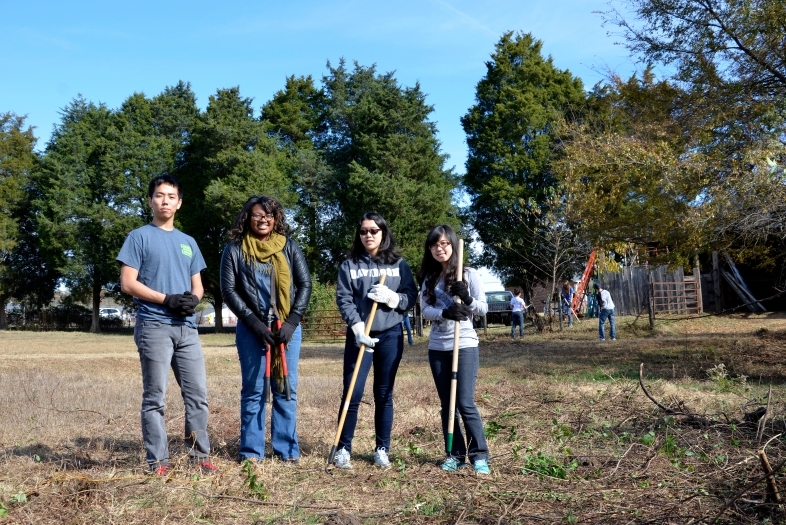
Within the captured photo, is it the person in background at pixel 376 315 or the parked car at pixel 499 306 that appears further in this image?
the parked car at pixel 499 306

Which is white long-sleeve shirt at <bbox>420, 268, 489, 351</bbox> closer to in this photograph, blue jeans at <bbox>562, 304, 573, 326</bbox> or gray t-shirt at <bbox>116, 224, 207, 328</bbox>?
gray t-shirt at <bbox>116, 224, 207, 328</bbox>

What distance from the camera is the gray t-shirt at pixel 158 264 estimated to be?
15.8 ft

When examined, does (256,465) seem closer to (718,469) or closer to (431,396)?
(718,469)

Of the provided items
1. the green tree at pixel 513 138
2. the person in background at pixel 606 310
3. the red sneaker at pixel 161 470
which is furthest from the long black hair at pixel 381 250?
the green tree at pixel 513 138

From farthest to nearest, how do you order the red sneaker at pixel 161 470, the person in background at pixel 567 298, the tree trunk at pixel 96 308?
the tree trunk at pixel 96 308
the person in background at pixel 567 298
the red sneaker at pixel 161 470

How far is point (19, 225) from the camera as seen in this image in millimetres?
40188

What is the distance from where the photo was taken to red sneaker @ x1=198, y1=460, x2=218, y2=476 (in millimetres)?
4684

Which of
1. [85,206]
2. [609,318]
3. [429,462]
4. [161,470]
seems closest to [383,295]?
[429,462]

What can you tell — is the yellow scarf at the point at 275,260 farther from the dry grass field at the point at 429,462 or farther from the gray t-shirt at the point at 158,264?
the dry grass field at the point at 429,462

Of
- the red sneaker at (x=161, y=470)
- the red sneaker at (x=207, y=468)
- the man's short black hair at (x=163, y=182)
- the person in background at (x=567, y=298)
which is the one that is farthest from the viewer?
the person in background at (x=567, y=298)

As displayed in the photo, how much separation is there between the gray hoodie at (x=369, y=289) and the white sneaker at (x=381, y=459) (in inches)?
33.6

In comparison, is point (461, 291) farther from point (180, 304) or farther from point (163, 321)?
point (163, 321)

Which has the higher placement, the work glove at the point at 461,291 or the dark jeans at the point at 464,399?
the work glove at the point at 461,291

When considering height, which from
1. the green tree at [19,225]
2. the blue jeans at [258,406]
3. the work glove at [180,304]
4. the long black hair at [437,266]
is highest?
the green tree at [19,225]
